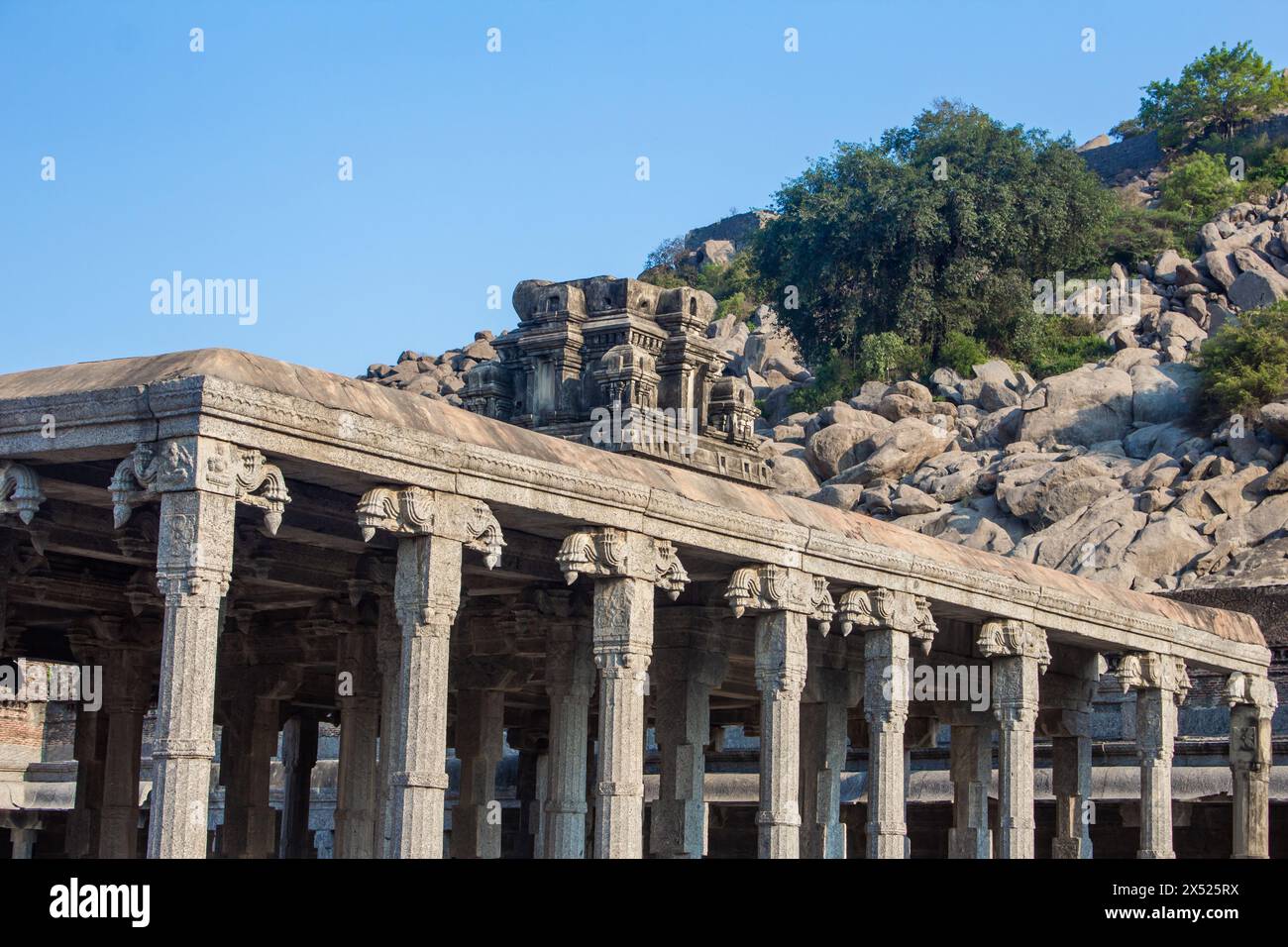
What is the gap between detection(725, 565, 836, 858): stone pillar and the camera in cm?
2033

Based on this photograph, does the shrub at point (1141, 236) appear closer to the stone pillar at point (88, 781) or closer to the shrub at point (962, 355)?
the shrub at point (962, 355)

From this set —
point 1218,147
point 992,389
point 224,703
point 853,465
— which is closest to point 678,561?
point 224,703

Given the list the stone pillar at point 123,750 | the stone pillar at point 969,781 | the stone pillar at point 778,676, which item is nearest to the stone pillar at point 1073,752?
the stone pillar at point 969,781

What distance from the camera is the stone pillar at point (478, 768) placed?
86.5 feet

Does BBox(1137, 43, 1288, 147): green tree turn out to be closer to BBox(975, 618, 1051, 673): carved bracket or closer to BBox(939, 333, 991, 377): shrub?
BBox(939, 333, 991, 377): shrub

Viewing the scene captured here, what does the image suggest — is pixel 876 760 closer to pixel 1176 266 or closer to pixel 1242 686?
pixel 1242 686

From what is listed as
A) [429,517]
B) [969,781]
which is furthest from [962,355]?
[429,517]

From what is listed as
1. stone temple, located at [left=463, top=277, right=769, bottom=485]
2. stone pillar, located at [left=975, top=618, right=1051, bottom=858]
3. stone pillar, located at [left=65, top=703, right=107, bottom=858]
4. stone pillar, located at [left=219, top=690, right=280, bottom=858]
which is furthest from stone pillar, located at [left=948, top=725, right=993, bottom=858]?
stone pillar, located at [left=65, top=703, right=107, bottom=858]

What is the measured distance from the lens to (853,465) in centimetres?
5878

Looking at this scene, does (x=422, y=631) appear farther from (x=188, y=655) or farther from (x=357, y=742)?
(x=357, y=742)

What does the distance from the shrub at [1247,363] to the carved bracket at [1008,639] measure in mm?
29515

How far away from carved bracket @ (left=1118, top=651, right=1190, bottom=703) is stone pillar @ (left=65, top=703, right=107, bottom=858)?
14.0m

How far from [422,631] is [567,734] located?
20.5 ft
